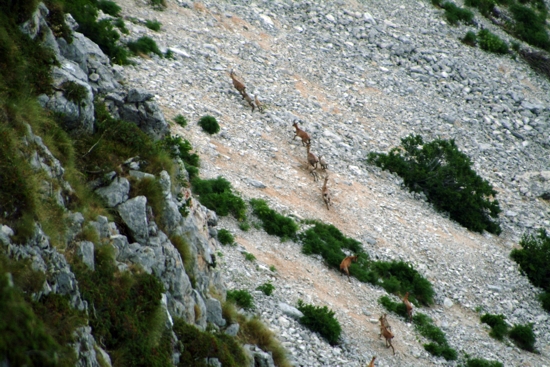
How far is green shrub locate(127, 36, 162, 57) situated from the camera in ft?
69.6

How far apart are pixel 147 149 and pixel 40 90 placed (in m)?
2.08

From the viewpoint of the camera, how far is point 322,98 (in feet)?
82.5

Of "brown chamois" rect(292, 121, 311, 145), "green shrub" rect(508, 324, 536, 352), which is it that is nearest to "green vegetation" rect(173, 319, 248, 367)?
"green shrub" rect(508, 324, 536, 352)

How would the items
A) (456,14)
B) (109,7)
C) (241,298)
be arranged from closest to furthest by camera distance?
(241,298) < (109,7) < (456,14)

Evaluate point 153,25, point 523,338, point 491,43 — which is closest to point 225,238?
point 523,338

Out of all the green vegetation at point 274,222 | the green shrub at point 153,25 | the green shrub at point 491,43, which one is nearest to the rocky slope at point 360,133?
the green shrub at point 153,25

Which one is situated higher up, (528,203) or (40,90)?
(40,90)

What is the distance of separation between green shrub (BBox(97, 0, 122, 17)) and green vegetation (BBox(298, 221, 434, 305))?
12385 mm

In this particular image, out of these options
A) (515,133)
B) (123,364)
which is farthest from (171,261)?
(515,133)

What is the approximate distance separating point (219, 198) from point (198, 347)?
7.51 meters

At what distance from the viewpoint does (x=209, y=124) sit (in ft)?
62.7

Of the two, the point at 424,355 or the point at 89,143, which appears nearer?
the point at 89,143

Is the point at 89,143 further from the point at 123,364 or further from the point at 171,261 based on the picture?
the point at 123,364

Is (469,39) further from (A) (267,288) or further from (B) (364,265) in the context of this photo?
(A) (267,288)
